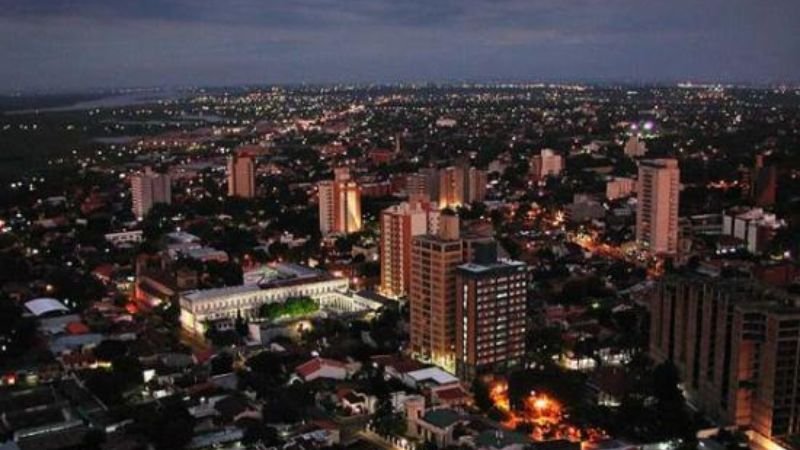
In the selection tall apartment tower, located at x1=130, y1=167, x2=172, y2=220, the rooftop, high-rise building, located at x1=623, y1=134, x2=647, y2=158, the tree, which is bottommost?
the tree

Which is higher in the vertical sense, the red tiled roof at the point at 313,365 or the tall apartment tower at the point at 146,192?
the tall apartment tower at the point at 146,192

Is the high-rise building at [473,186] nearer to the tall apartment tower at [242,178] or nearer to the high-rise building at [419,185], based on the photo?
the high-rise building at [419,185]

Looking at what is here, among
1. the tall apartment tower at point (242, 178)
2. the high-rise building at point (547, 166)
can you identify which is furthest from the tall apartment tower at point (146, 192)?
the high-rise building at point (547, 166)

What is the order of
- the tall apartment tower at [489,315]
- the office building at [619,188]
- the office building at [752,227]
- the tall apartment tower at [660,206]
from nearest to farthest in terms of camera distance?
the tall apartment tower at [489,315] → the office building at [752,227] → the tall apartment tower at [660,206] → the office building at [619,188]

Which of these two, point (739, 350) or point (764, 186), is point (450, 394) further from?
point (764, 186)

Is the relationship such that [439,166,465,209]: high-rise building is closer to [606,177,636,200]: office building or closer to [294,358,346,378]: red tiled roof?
[606,177,636,200]: office building

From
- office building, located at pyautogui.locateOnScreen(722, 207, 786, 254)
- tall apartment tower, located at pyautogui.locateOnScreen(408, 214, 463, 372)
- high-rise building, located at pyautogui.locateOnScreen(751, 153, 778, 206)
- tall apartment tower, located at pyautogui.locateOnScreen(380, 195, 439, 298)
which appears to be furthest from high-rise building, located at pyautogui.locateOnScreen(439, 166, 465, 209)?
tall apartment tower, located at pyautogui.locateOnScreen(408, 214, 463, 372)

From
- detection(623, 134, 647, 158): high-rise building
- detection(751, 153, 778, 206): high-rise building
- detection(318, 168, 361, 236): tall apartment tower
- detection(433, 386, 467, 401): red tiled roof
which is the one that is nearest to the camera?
detection(433, 386, 467, 401): red tiled roof

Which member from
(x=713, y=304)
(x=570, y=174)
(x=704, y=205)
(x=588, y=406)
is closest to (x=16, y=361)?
(x=588, y=406)
